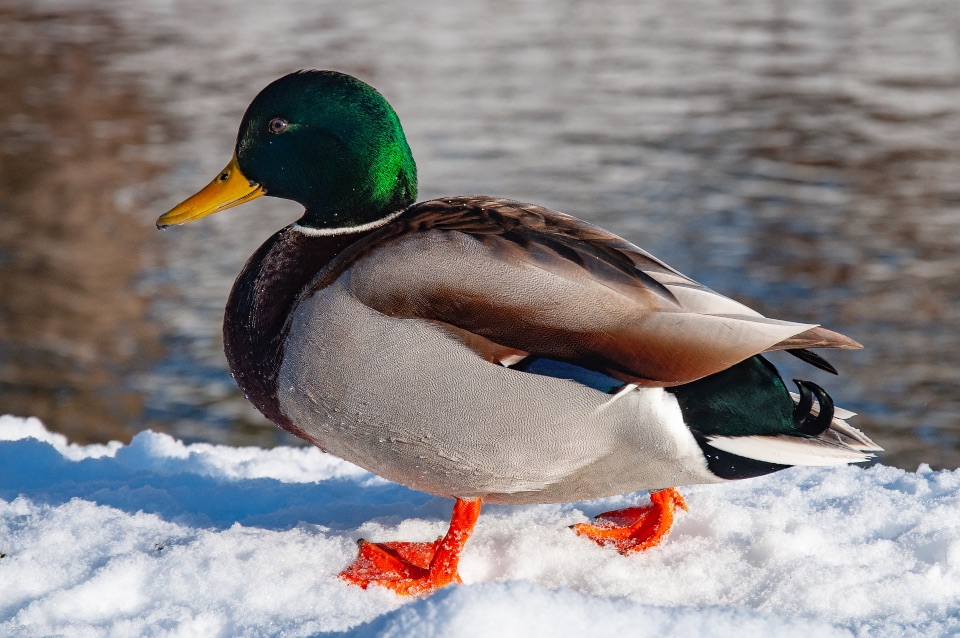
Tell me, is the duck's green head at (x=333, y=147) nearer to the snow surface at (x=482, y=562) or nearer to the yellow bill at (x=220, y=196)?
the yellow bill at (x=220, y=196)

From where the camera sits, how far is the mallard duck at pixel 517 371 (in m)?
2.70

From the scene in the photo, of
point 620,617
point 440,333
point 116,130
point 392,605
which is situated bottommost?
point 116,130

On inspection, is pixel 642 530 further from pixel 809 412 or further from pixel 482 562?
pixel 809 412

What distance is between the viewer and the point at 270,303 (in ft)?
10.1

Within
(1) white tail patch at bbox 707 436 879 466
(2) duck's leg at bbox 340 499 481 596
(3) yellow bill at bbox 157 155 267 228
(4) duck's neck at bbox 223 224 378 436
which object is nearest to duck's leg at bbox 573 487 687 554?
(2) duck's leg at bbox 340 499 481 596

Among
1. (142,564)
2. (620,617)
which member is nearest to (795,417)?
(620,617)

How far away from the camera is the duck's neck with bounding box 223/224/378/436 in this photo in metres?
3.02

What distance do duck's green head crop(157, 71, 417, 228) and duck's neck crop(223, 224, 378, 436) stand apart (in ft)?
0.26

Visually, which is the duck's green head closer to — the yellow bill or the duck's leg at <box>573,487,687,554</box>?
the yellow bill

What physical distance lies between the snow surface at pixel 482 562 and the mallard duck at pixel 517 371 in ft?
0.57

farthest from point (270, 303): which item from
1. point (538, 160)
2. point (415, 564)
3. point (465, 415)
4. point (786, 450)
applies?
point (538, 160)

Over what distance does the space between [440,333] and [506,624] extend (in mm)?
767

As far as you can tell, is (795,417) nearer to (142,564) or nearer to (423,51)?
(142,564)

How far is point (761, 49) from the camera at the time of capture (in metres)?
15.9
